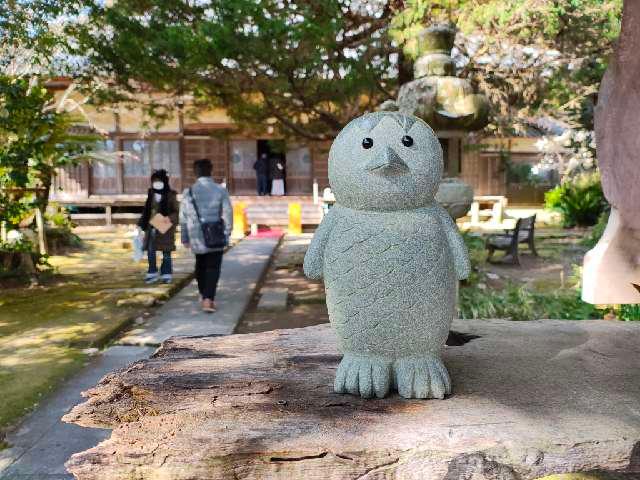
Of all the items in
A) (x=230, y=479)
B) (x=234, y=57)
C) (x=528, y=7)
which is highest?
(x=528, y=7)

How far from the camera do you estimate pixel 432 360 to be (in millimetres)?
2029

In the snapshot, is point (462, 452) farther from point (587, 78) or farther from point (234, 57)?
point (587, 78)

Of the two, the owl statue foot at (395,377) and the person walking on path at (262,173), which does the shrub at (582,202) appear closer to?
the person walking on path at (262,173)

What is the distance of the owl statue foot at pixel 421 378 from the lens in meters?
1.98

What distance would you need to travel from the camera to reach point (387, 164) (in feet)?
6.15

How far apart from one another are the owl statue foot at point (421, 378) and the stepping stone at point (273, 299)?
3.97 metres

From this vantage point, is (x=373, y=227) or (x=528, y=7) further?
(x=528, y=7)

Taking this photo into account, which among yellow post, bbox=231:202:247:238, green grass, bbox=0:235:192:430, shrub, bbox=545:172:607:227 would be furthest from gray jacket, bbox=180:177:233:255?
shrub, bbox=545:172:607:227

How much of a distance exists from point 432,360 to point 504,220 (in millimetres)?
14092

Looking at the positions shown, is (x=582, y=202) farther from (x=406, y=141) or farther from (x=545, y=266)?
(x=406, y=141)

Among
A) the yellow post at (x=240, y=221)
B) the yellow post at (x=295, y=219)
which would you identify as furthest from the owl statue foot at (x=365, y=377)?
the yellow post at (x=295, y=219)

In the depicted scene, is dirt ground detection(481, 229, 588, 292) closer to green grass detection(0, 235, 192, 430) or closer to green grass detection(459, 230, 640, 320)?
green grass detection(459, 230, 640, 320)

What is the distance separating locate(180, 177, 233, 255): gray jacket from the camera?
5.04 meters

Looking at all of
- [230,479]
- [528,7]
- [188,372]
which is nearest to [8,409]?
[188,372]
